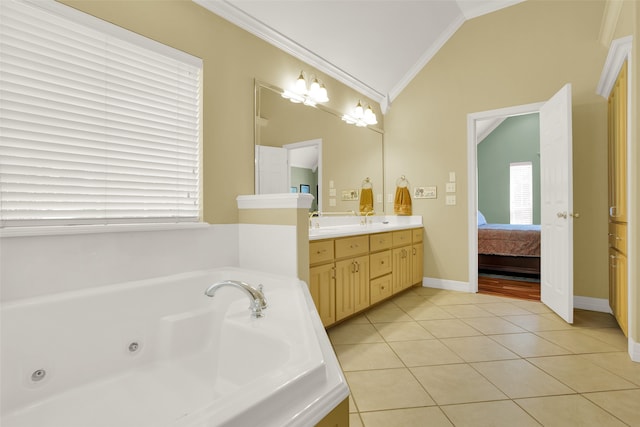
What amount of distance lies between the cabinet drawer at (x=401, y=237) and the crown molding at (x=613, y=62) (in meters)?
2.14

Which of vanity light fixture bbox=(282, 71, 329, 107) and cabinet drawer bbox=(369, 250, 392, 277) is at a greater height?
vanity light fixture bbox=(282, 71, 329, 107)

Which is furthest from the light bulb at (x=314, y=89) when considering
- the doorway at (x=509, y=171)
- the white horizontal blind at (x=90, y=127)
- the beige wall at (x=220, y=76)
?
the doorway at (x=509, y=171)

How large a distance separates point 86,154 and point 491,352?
2732mm

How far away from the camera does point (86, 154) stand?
1664 millimetres

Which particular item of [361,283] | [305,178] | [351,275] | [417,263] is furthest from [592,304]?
[305,178]

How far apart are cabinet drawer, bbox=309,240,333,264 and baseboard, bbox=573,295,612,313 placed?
8.38 ft

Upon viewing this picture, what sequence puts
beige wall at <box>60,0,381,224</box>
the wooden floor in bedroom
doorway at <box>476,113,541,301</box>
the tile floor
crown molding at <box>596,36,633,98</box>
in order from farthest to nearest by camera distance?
1. doorway at <box>476,113,541,301</box>
2. the wooden floor in bedroom
3. crown molding at <box>596,36,633,98</box>
4. beige wall at <box>60,0,381,224</box>
5. the tile floor

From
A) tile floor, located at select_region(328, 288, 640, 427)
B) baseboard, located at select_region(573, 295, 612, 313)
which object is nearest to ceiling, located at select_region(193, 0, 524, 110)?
tile floor, located at select_region(328, 288, 640, 427)

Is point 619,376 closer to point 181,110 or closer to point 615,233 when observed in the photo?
point 615,233

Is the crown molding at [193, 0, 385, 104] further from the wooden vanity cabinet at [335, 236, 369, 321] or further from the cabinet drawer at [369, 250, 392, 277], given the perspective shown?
the cabinet drawer at [369, 250, 392, 277]

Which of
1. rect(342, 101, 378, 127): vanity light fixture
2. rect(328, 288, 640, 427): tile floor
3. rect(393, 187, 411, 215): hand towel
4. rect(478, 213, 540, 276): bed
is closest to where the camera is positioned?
rect(328, 288, 640, 427): tile floor

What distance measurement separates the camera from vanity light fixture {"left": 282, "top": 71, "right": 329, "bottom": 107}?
291 cm

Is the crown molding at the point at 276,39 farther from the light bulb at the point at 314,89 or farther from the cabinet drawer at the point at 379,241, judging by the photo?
the cabinet drawer at the point at 379,241

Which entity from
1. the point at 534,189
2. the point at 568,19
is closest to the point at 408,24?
the point at 568,19
